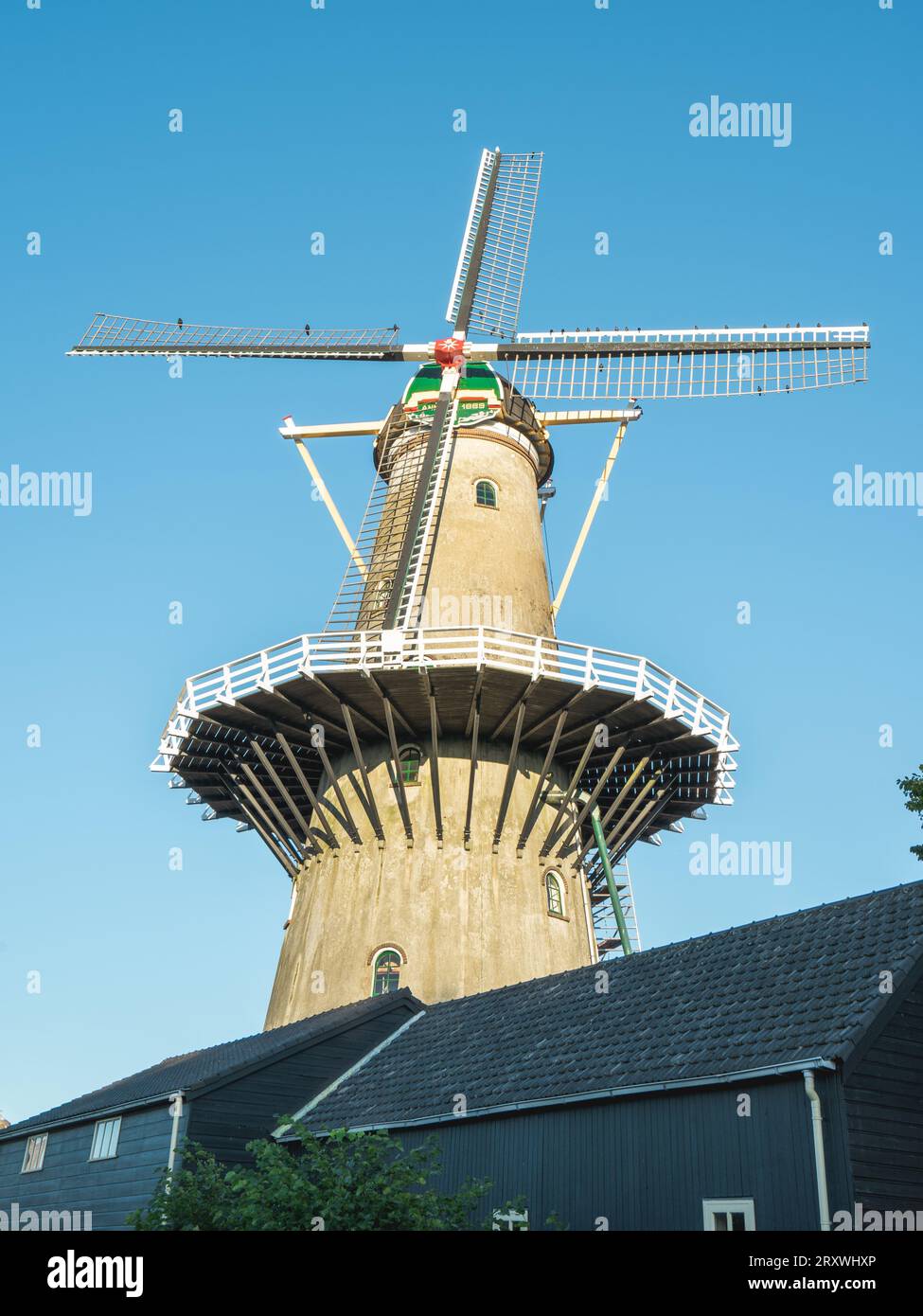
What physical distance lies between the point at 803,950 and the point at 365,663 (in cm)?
999

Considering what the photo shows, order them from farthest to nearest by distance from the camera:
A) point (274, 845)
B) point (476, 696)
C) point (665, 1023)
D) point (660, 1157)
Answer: point (274, 845)
point (476, 696)
point (665, 1023)
point (660, 1157)

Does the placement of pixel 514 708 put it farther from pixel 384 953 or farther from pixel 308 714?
pixel 384 953

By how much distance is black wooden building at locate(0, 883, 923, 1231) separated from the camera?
37.9 feet

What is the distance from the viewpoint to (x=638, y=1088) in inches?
514

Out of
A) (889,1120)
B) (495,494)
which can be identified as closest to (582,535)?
(495,494)

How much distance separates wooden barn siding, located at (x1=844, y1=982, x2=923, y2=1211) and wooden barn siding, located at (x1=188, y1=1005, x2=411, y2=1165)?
9.04m

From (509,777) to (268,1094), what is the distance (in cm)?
720

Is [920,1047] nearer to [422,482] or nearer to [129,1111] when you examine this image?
[129,1111]

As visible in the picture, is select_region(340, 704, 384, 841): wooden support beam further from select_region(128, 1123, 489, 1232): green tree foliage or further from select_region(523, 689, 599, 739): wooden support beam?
select_region(128, 1123, 489, 1232): green tree foliage

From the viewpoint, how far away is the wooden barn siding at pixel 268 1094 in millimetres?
17688

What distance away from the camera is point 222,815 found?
27.8 meters

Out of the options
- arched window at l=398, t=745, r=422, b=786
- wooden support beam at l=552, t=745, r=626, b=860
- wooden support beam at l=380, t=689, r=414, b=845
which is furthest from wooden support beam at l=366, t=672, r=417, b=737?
wooden support beam at l=552, t=745, r=626, b=860

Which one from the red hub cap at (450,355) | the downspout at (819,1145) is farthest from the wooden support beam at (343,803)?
the downspout at (819,1145)
